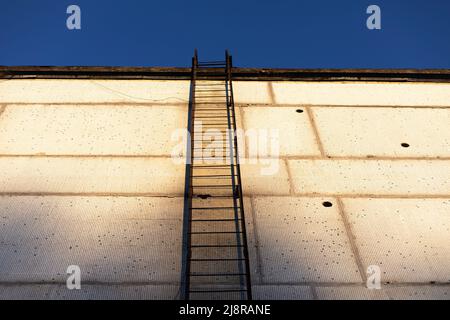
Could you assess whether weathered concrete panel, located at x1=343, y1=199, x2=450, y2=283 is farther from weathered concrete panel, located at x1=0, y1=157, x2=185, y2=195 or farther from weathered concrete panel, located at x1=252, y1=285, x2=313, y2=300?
weathered concrete panel, located at x1=0, y1=157, x2=185, y2=195

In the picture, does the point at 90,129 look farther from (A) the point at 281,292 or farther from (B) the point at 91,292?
(A) the point at 281,292

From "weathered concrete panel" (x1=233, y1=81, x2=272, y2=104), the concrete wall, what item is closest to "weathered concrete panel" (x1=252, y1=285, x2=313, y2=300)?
the concrete wall

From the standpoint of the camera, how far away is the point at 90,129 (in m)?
7.77

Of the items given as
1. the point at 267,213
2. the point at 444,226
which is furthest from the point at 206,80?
the point at 444,226

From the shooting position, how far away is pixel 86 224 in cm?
605

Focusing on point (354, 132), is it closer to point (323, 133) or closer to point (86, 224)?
point (323, 133)

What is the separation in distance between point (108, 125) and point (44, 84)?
7.12 feet

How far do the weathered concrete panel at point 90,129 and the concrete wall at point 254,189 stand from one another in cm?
3

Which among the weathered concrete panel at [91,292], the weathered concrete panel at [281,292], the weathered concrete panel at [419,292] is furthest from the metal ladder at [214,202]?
the weathered concrete panel at [419,292]

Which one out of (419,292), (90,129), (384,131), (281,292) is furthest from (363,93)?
(90,129)

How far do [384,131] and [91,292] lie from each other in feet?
19.1

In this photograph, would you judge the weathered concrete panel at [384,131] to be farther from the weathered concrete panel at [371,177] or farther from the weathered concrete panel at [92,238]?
the weathered concrete panel at [92,238]

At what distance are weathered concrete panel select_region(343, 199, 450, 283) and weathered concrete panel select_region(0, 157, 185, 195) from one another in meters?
2.87

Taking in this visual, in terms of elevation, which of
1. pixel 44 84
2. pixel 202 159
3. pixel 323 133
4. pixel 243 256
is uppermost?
pixel 44 84
